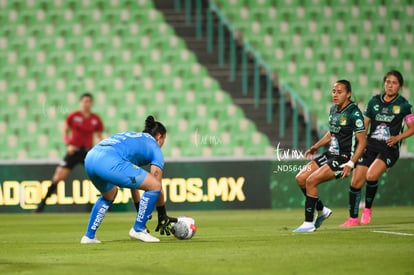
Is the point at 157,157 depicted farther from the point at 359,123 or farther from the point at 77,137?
the point at 77,137

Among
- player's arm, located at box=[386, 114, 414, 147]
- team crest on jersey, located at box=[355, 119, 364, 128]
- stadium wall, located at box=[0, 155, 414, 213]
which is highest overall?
team crest on jersey, located at box=[355, 119, 364, 128]

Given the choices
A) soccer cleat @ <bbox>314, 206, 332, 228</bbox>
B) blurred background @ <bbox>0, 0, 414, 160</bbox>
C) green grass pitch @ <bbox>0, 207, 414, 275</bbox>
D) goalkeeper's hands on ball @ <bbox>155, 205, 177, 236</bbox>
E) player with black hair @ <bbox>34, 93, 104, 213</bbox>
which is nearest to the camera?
green grass pitch @ <bbox>0, 207, 414, 275</bbox>

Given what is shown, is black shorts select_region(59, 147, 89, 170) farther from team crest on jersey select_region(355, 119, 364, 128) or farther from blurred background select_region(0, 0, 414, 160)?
team crest on jersey select_region(355, 119, 364, 128)

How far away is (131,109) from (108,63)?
157 cm

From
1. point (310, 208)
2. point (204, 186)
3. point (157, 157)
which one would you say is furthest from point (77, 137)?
point (157, 157)

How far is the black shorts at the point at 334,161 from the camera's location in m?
10.9

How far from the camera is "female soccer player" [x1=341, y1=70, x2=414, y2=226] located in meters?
11.9

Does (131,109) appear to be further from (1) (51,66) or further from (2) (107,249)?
(2) (107,249)

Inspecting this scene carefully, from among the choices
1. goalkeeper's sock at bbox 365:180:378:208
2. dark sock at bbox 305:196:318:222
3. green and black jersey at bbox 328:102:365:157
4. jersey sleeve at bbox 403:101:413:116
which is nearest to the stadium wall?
goalkeeper's sock at bbox 365:180:378:208

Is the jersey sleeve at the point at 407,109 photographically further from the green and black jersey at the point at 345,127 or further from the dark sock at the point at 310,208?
the dark sock at the point at 310,208

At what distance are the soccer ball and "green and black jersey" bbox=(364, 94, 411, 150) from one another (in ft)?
11.3

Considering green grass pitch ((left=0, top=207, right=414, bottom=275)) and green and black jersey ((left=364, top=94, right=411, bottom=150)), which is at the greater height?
green and black jersey ((left=364, top=94, right=411, bottom=150))

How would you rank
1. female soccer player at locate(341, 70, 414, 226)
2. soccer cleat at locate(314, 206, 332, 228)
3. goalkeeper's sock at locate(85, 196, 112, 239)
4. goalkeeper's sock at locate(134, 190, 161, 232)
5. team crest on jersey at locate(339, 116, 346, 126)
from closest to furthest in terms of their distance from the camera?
goalkeeper's sock at locate(134, 190, 161, 232) → goalkeeper's sock at locate(85, 196, 112, 239) → soccer cleat at locate(314, 206, 332, 228) → team crest on jersey at locate(339, 116, 346, 126) → female soccer player at locate(341, 70, 414, 226)

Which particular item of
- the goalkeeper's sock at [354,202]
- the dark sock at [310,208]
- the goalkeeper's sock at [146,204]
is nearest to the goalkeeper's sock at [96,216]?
the goalkeeper's sock at [146,204]
